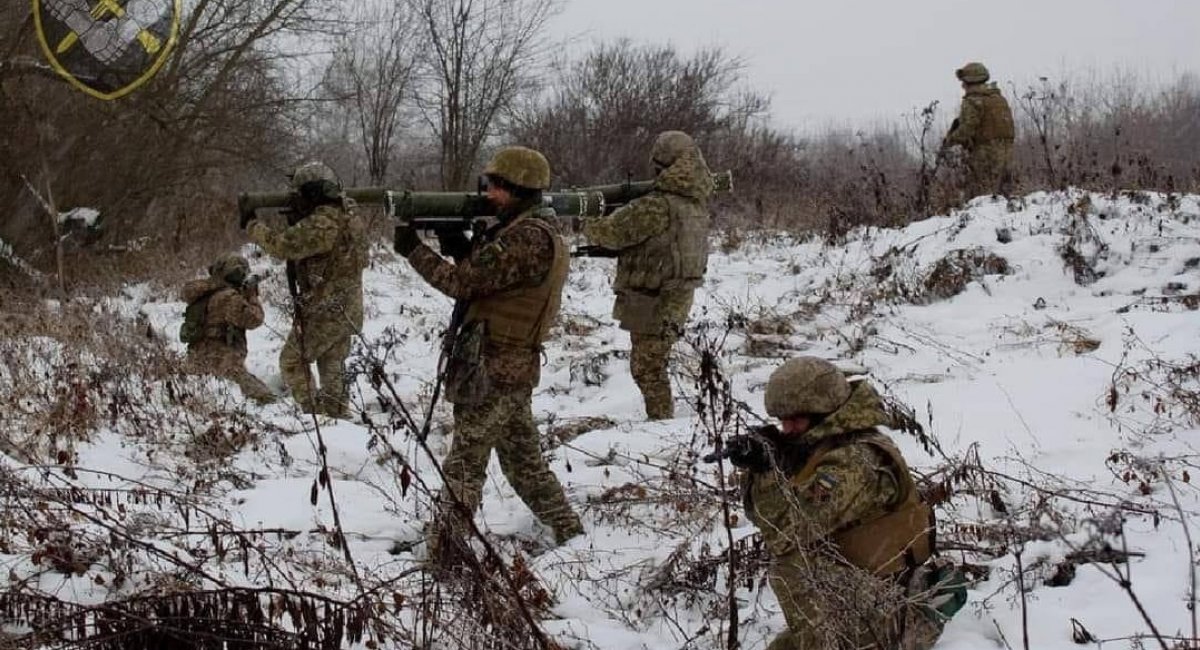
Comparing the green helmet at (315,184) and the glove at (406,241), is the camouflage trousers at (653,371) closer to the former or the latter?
the green helmet at (315,184)

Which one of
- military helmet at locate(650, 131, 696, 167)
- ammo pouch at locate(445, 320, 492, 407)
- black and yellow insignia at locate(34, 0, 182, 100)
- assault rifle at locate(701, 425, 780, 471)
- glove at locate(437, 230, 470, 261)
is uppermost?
black and yellow insignia at locate(34, 0, 182, 100)

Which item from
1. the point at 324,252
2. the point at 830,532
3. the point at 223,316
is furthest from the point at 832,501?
the point at 223,316

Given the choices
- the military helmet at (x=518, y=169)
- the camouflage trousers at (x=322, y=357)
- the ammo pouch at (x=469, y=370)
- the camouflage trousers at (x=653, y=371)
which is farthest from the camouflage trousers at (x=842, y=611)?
the camouflage trousers at (x=322, y=357)

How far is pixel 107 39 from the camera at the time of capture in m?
12.0

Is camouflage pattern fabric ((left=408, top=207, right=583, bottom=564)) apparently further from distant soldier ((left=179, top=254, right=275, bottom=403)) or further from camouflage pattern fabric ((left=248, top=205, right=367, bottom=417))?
distant soldier ((left=179, top=254, right=275, bottom=403))

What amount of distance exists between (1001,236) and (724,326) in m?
3.18

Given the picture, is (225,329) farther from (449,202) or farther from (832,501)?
(832,501)

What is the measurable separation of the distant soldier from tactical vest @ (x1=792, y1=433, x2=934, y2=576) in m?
5.18

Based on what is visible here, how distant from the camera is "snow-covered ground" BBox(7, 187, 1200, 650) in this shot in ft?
13.0

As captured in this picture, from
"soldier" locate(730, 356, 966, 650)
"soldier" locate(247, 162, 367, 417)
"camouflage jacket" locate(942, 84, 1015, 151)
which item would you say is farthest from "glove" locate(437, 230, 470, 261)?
"camouflage jacket" locate(942, 84, 1015, 151)

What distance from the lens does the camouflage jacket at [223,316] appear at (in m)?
7.60

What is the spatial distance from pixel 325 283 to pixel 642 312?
7.01 feet

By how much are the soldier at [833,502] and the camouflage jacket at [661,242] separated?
3.21 meters

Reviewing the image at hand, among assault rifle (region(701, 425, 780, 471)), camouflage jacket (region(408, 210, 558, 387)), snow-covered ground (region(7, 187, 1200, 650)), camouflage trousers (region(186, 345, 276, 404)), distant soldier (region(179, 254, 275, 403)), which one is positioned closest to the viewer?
assault rifle (region(701, 425, 780, 471))
